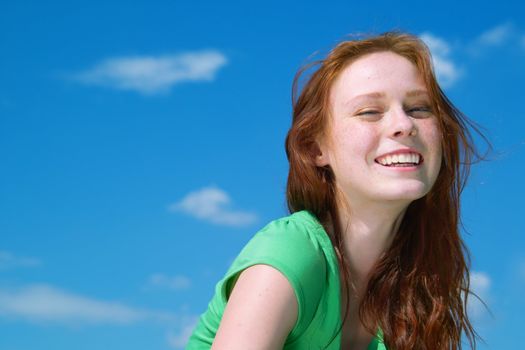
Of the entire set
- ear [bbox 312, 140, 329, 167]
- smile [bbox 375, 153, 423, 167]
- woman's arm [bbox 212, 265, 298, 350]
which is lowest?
woman's arm [bbox 212, 265, 298, 350]

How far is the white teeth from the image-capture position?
3807 millimetres

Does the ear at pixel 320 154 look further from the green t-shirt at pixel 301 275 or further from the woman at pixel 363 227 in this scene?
the green t-shirt at pixel 301 275

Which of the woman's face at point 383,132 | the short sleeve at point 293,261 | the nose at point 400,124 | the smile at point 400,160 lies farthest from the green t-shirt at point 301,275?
the nose at point 400,124

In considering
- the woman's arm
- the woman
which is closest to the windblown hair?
the woman

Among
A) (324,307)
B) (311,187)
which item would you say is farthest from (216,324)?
(311,187)

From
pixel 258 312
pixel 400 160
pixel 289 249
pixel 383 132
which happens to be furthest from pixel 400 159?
pixel 258 312

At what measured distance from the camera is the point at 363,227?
4090mm

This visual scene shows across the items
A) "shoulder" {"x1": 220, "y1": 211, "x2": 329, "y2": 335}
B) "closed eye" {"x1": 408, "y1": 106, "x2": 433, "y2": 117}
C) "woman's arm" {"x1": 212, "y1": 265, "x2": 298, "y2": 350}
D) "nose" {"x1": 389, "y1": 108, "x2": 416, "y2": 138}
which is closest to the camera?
"woman's arm" {"x1": 212, "y1": 265, "x2": 298, "y2": 350}

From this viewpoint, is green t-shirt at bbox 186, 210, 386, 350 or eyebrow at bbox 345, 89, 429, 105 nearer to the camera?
green t-shirt at bbox 186, 210, 386, 350

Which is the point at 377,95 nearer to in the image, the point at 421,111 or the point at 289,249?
the point at 421,111

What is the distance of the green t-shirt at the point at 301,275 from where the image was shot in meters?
3.50

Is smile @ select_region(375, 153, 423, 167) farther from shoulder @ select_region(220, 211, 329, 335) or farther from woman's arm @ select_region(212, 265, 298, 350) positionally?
woman's arm @ select_region(212, 265, 298, 350)

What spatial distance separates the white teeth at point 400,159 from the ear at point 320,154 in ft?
1.04

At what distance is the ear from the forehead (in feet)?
0.76
